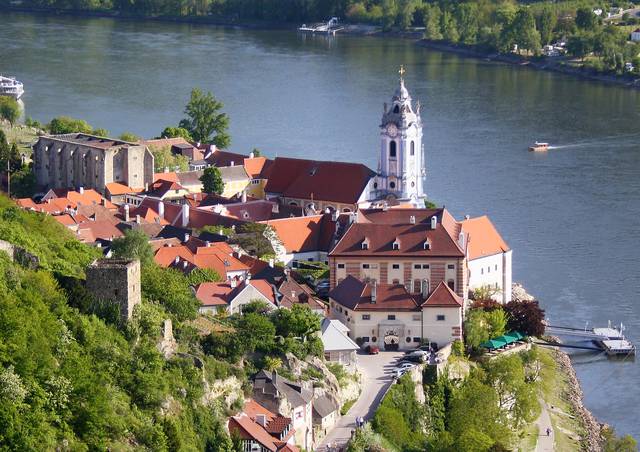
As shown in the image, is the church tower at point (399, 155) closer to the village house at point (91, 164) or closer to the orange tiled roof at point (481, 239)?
the village house at point (91, 164)

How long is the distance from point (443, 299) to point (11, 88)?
987 inches

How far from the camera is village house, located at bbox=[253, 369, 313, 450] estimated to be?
15.2 m

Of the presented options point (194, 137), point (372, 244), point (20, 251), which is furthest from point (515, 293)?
point (194, 137)

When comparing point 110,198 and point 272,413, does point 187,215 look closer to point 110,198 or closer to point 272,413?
point 110,198

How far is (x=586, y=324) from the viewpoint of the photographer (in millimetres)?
22281

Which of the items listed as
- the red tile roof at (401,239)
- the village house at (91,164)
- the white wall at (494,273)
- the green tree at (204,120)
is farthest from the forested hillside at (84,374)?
the green tree at (204,120)

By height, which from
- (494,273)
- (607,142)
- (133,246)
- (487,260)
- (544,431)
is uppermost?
(133,246)

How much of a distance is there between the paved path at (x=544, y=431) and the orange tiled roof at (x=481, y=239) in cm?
336

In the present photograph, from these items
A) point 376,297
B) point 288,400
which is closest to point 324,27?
point 376,297

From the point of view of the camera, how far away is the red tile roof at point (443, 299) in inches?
747

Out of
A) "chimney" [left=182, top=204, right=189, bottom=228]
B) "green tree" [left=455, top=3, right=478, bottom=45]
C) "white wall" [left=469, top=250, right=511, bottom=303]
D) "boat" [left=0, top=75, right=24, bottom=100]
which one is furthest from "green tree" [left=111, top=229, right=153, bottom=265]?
"green tree" [left=455, top=3, right=478, bottom=45]

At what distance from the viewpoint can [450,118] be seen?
132 feet

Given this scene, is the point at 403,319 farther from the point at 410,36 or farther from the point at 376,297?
the point at 410,36

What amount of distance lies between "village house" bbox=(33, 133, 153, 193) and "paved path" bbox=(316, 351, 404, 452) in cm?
1061
